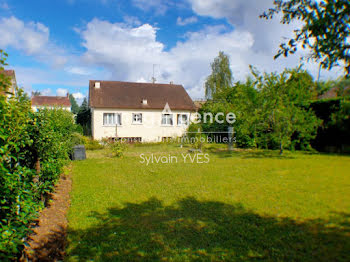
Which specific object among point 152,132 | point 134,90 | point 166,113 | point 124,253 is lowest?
point 124,253

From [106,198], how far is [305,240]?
4.89 m

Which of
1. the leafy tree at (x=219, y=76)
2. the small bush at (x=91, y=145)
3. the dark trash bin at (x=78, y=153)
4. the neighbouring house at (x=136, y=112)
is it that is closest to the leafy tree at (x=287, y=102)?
the neighbouring house at (x=136, y=112)

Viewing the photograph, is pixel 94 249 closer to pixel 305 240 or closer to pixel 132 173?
pixel 305 240

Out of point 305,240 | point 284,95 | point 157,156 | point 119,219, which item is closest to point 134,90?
point 157,156

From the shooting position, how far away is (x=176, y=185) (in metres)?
7.81

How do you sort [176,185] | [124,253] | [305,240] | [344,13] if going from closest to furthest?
1. [344,13]
2. [124,253]
3. [305,240]
4. [176,185]

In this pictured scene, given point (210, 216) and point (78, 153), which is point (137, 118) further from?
point (210, 216)

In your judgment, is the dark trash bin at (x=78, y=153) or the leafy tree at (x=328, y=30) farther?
the dark trash bin at (x=78, y=153)

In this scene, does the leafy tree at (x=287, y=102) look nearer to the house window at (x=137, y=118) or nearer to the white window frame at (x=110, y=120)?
the house window at (x=137, y=118)

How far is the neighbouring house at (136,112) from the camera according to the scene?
71.2 ft

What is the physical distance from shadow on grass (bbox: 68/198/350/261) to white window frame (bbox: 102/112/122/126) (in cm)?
1709

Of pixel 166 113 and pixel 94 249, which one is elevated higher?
pixel 166 113

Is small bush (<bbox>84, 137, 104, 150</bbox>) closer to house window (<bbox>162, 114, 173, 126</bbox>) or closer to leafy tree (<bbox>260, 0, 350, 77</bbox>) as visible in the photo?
house window (<bbox>162, 114, 173, 126</bbox>)

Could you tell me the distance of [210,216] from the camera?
5.27 meters
